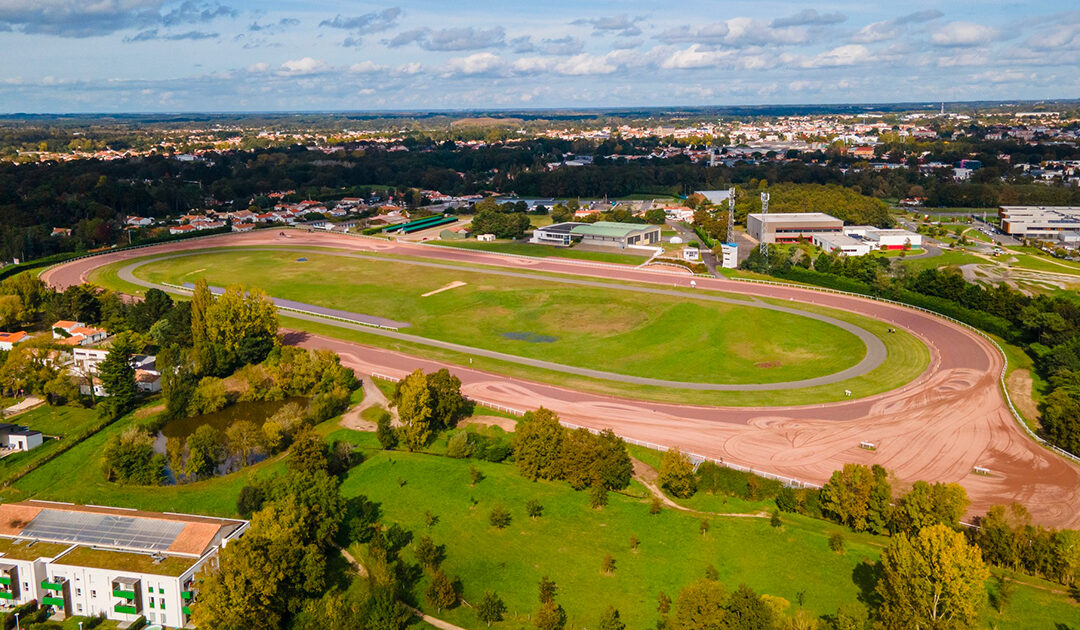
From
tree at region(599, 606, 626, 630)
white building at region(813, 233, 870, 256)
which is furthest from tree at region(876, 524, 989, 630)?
white building at region(813, 233, 870, 256)

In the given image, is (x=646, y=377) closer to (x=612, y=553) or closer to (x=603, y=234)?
(x=612, y=553)

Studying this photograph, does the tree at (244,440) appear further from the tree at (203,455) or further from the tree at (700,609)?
the tree at (700,609)

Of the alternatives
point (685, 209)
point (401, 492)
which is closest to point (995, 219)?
point (685, 209)

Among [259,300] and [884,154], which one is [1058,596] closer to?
[259,300]

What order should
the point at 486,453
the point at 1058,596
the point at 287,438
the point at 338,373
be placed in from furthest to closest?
the point at 338,373 → the point at 287,438 → the point at 486,453 → the point at 1058,596

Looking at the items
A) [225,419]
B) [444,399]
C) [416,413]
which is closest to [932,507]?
[444,399]

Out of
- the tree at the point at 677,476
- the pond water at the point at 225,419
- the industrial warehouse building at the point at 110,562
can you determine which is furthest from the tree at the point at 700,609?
the pond water at the point at 225,419
